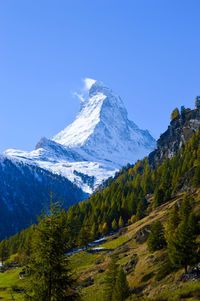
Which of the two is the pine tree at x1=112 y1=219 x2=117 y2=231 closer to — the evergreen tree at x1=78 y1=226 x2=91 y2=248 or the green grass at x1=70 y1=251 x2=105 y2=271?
the evergreen tree at x1=78 y1=226 x2=91 y2=248

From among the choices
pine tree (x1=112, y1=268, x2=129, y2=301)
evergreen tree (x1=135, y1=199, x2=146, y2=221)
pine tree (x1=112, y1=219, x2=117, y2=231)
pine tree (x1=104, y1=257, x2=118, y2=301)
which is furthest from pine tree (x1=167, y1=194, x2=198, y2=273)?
pine tree (x1=112, y1=219, x2=117, y2=231)

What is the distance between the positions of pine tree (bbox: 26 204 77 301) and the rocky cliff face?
149 m

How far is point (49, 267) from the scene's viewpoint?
17828 mm

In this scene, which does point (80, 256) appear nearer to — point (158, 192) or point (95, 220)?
point (95, 220)

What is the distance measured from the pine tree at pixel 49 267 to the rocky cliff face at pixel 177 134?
14894 cm

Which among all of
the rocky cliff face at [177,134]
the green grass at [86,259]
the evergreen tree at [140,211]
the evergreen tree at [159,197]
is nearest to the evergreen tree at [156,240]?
the green grass at [86,259]

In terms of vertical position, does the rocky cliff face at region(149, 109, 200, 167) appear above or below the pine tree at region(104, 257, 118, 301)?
above

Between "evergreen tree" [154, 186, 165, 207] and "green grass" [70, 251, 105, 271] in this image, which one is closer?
"green grass" [70, 251, 105, 271]

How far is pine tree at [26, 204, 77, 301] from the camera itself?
17688 millimetres

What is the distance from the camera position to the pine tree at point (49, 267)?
17.7 meters

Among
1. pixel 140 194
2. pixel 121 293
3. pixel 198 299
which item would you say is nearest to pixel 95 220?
pixel 140 194

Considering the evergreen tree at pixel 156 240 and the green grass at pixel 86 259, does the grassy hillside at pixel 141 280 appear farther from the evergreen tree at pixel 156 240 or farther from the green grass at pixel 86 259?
the evergreen tree at pixel 156 240

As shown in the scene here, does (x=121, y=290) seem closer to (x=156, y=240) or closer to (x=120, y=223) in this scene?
(x=156, y=240)

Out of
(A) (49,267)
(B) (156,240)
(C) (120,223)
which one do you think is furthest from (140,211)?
(A) (49,267)
